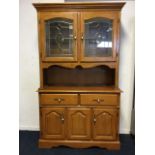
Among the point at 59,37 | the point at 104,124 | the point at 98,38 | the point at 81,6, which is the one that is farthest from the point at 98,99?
the point at 81,6

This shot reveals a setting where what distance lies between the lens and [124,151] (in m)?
2.36

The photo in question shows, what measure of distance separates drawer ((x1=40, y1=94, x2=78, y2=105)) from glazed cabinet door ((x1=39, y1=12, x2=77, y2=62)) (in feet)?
1.51

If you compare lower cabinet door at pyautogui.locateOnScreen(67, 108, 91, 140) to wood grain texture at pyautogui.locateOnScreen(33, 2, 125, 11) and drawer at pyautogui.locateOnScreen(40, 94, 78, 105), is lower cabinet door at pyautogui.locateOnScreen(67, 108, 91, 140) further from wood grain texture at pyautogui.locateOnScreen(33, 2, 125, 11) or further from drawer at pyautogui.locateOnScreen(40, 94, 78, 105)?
wood grain texture at pyautogui.locateOnScreen(33, 2, 125, 11)

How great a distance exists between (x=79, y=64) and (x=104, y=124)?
2.75ft

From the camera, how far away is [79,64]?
2.38m

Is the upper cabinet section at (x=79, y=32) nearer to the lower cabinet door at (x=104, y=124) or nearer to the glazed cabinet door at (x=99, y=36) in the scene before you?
the glazed cabinet door at (x=99, y=36)

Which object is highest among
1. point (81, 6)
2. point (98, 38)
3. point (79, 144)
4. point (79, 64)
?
point (81, 6)

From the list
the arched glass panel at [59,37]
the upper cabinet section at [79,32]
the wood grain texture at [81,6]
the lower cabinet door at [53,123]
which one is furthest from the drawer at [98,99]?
the wood grain texture at [81,6]

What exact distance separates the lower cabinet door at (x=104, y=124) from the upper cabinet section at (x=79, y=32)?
0.67 m

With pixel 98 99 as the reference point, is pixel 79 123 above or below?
below

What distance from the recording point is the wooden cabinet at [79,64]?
231 centimetres

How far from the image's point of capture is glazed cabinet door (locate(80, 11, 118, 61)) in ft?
7.57

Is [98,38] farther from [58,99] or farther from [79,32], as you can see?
[58,99]
